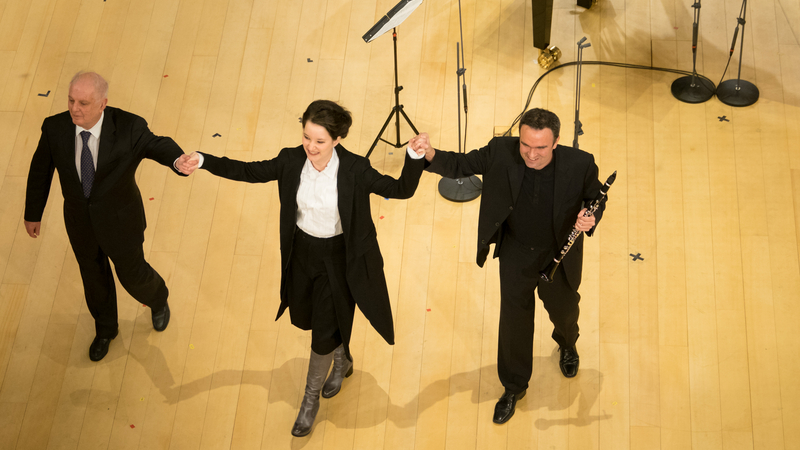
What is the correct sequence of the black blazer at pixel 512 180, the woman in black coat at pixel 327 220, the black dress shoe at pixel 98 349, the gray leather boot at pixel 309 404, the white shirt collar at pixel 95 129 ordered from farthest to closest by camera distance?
the black dress shoe at pixel 98 349 → the gray leather boot at pixel 309 404 → the white shirt collar at pixel 95 129 → the black blazer at pixel 512 180 → the woman in black coat at pixel 327 220

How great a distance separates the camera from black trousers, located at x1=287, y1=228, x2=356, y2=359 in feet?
9.82

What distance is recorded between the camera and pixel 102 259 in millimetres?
3475

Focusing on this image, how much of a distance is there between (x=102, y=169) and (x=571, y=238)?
1922mm

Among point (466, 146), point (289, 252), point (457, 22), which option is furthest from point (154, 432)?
point (457, 22)

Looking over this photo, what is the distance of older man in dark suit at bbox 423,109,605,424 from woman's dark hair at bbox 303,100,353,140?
13.4 inches

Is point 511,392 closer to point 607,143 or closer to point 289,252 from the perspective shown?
point 289,252

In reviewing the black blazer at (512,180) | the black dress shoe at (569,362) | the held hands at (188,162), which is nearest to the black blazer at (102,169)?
the held hands at (188,162)

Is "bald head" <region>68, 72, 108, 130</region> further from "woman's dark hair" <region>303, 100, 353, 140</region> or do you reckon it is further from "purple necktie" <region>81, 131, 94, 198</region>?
"woman's dark hair" <region>303, 100, 353, 140</region>

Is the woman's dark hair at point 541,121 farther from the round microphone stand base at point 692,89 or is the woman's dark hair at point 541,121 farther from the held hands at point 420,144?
the round microphone stand base at point 692,89

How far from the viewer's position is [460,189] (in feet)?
14.1

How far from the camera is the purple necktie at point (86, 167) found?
10.2ft

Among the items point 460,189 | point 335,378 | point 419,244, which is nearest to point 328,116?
point 335,378

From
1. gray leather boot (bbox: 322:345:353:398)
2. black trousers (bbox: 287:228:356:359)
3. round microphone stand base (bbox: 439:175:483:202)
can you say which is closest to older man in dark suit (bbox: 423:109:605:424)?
black trousers (bbox: 287:228:356:359)

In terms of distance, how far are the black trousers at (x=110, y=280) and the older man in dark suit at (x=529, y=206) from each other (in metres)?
1.55
